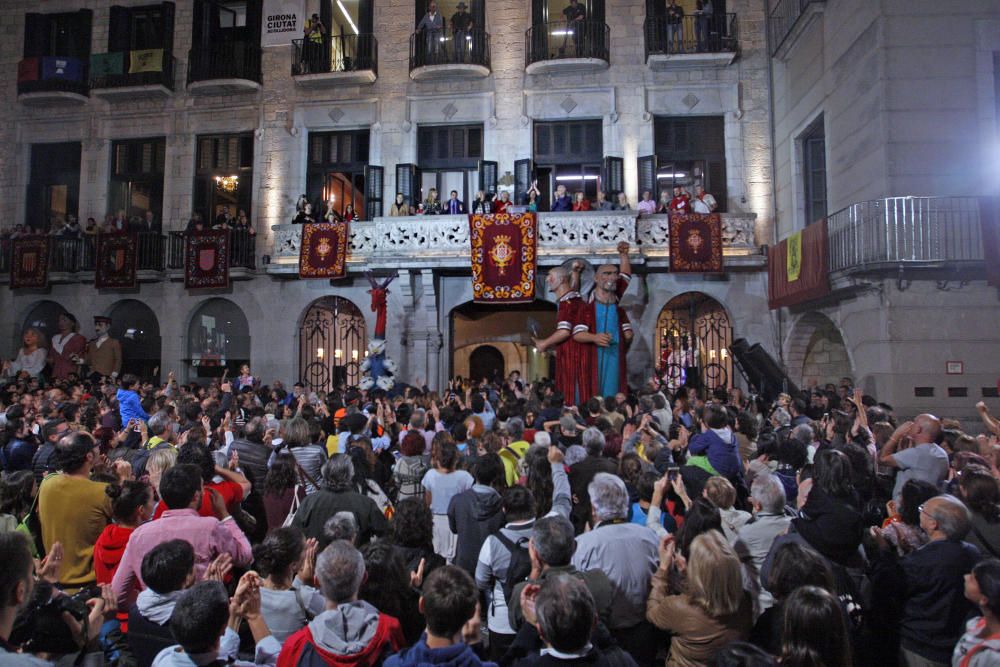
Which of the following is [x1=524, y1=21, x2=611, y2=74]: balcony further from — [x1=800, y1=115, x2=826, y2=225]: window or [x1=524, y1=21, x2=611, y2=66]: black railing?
[x1=800, y1=115, x2=826, y2=225]: window

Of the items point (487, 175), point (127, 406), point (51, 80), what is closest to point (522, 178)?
point (487, 175)

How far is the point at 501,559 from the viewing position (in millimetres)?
4324

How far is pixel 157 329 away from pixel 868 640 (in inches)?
817

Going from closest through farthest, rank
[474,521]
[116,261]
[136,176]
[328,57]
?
1. [474,521]
2. [116,261]
3. [328,57]
4. [136,176]

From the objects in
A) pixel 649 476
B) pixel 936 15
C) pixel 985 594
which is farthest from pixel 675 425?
pixel 936 15

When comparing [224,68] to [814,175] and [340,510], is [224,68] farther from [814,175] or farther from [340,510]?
[340,510]

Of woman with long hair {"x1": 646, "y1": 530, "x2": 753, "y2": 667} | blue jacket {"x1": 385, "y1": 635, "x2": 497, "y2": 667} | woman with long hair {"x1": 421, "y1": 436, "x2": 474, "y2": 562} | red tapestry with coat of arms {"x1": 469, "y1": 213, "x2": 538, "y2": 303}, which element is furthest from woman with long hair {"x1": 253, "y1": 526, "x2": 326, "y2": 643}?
red tapestry with coat of arms {"x1": 469, "y1": 213, "x2": 538, "y2": 303}

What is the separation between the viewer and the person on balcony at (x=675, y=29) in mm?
18953

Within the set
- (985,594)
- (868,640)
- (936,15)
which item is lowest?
(868,640)

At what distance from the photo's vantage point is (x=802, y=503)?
4523 mm

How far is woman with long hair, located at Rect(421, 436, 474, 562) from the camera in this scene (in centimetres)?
563

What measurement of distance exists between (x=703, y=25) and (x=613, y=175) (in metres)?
4.55

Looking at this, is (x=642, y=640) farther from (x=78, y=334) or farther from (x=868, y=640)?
(x=78, y=334)

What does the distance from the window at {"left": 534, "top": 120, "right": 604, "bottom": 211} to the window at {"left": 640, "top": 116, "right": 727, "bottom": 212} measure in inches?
63.7
